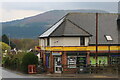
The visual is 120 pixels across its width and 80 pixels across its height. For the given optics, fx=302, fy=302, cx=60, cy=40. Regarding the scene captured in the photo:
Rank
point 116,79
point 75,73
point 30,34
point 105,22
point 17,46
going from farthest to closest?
point 30,34
point 17,46
point 105,22
point 75,73
point 116,79

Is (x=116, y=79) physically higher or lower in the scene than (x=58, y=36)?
lower

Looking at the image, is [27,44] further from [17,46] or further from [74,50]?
[74,50]

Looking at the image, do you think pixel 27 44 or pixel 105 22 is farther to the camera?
pixel 27 44

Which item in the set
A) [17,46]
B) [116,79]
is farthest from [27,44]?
[116,79]

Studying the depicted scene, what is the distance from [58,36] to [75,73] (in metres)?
5.00

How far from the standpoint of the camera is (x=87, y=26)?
40.3m

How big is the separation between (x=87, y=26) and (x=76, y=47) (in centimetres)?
494

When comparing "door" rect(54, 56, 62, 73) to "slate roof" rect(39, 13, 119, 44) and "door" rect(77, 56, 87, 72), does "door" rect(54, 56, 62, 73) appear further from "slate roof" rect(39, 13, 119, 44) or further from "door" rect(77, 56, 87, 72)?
"slate roof" rect(39, 13, 119, 44)

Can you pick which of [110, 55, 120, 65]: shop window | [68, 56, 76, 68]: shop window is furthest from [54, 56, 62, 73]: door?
[110, 55, 120, 65]: shop window

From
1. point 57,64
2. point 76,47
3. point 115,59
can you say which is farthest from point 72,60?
point 115,59

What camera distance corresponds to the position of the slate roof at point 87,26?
123 feet

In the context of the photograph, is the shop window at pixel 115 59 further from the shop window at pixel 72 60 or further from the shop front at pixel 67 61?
the shop window at pixel 72 60

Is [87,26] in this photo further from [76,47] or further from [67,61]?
[67,61]

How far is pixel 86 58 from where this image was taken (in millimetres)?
36750
